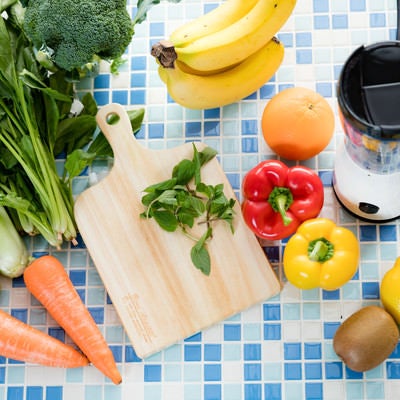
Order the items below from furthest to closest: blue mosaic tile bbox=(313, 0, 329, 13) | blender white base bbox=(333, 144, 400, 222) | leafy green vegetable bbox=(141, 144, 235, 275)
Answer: blue mosaic tile bbox=(313, 0, 329, 13)
leafy green vegetable bbox=(141, 144, 235, 275)
blender white base bbox=(333, 144, 400, 222)

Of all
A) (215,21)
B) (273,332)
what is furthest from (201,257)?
(215,21)

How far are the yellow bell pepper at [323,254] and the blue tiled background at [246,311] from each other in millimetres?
99

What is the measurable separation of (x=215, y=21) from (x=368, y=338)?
0.58 meters

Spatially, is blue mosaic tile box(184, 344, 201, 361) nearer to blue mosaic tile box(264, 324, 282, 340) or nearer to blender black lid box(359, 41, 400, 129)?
blue mosaic tile box(264, 324, 282, 340)

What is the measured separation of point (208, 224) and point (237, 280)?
0.11m

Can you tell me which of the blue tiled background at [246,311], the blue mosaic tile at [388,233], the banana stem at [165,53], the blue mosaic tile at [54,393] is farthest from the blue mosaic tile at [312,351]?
the banana stem at [165,53]

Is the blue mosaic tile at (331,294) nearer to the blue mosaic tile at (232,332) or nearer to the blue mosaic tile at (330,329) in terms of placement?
the blue mosaic tile at (330,329)

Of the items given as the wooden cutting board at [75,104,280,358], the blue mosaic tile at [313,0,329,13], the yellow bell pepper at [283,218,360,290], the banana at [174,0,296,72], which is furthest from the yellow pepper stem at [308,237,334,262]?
the blue mosaic tile at [313,0,329,13]

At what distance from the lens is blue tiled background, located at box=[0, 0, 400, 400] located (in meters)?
1.26

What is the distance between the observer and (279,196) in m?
1.19

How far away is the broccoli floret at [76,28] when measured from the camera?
1111mm

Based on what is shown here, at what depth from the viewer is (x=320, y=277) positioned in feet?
3.86

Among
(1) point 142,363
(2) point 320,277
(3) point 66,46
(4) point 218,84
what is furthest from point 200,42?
(1) point 142,363

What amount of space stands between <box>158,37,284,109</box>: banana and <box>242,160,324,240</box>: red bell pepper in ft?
0.46
